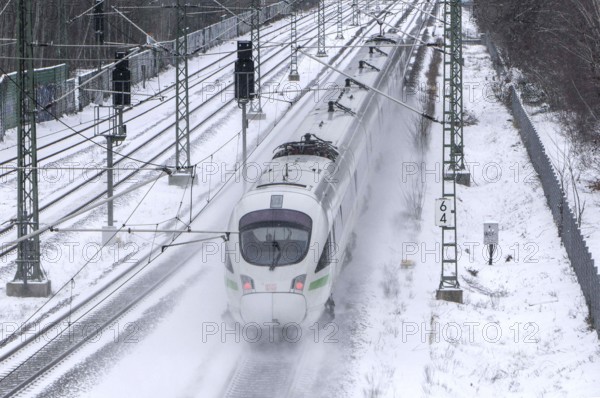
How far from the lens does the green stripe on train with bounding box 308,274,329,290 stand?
18944 mm

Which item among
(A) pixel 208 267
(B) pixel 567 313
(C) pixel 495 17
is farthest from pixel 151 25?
(B) pixel 567 313

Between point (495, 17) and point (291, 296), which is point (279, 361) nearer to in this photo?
point (291, 296)

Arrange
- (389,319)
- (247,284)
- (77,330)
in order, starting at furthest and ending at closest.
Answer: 1. (389,319)
2. (77,330)
3. (247,284)

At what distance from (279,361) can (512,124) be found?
1025 inches

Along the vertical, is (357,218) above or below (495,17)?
below

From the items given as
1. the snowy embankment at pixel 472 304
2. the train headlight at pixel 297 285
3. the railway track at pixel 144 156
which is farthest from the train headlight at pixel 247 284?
the railway track at pixel 144 156

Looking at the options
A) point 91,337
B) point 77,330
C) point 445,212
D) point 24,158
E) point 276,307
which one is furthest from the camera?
point 24,158

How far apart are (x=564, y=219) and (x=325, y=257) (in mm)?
8676

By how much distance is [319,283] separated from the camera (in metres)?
19.2

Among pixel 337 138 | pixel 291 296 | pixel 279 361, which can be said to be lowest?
pixel 279 361

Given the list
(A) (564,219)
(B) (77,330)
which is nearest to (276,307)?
(B) (77,330)

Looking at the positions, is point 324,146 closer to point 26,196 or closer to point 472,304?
point 472,304

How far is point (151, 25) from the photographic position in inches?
2945

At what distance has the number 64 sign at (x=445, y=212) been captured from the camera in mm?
22266
